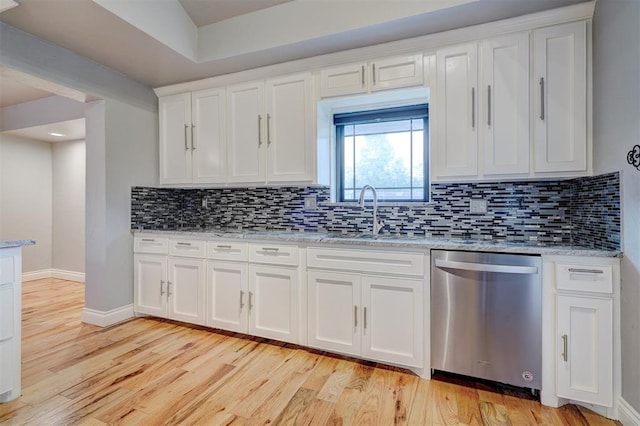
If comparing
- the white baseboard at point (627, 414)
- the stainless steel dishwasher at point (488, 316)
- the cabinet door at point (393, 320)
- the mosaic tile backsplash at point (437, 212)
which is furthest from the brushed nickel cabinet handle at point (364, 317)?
the white baseboard at point (627, 414)

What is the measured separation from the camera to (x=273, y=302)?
2.51 m

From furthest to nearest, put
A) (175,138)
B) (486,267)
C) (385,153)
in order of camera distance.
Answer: (175,138) → (385,153) → (486,267)

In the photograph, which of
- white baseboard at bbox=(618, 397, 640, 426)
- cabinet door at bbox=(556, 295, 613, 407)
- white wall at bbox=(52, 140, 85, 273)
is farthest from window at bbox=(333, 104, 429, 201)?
white wall at bbox=(52, 140, 85, 273)

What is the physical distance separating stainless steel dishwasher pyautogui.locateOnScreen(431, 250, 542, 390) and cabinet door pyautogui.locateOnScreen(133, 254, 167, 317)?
8.15 ft

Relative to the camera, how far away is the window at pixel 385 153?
2.72 meters

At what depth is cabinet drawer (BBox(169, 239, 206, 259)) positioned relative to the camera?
2.81 metres

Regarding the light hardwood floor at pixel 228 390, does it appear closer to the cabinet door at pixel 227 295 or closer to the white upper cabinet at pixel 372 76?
the cabinet door at pixel 227 295

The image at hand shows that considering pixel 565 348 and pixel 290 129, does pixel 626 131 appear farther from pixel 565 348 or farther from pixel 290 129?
pixel 290 129

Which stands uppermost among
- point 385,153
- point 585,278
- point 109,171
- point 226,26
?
point 226,26

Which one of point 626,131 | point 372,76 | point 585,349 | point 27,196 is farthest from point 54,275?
point 626,131

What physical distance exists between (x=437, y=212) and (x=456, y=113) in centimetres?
80

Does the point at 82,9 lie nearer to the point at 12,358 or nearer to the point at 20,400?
the point at 12,358

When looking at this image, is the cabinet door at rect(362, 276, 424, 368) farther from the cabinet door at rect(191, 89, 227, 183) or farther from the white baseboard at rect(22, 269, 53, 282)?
the white baseboard at rect(22, 269, 53, 282)

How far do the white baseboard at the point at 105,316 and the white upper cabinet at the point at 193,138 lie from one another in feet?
4.51
